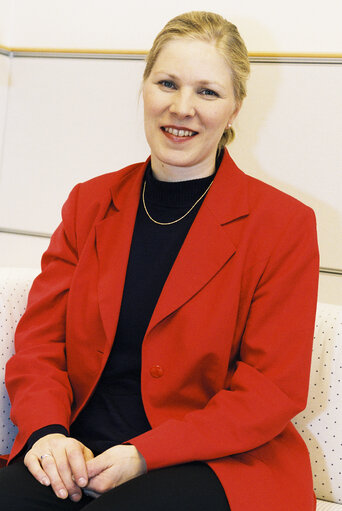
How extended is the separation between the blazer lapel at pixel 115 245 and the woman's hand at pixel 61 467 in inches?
9.4

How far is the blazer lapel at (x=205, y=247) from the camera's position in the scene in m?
1.43

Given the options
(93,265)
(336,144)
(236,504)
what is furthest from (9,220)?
(236,504)

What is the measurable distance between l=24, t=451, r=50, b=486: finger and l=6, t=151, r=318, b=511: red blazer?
0.08 meters

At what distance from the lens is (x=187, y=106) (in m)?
1.49

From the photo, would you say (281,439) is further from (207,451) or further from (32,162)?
(32,162)

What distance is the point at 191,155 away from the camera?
5.00 feet

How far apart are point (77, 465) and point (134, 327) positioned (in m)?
0.32

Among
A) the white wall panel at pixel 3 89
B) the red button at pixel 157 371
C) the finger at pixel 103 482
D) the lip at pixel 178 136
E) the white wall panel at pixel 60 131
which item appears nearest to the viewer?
the finger at pixel 103 482

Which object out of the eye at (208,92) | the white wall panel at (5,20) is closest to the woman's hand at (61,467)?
the eye at (208,92)

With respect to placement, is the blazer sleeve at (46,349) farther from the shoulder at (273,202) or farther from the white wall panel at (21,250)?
the white wall panel at (21,250)

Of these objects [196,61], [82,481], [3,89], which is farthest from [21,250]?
[82,481]

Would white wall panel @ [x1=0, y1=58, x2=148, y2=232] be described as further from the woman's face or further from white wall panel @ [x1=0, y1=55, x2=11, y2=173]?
the woman's face

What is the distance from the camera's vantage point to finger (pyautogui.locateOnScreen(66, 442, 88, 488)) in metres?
1.27

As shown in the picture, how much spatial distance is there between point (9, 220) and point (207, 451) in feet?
4.18
